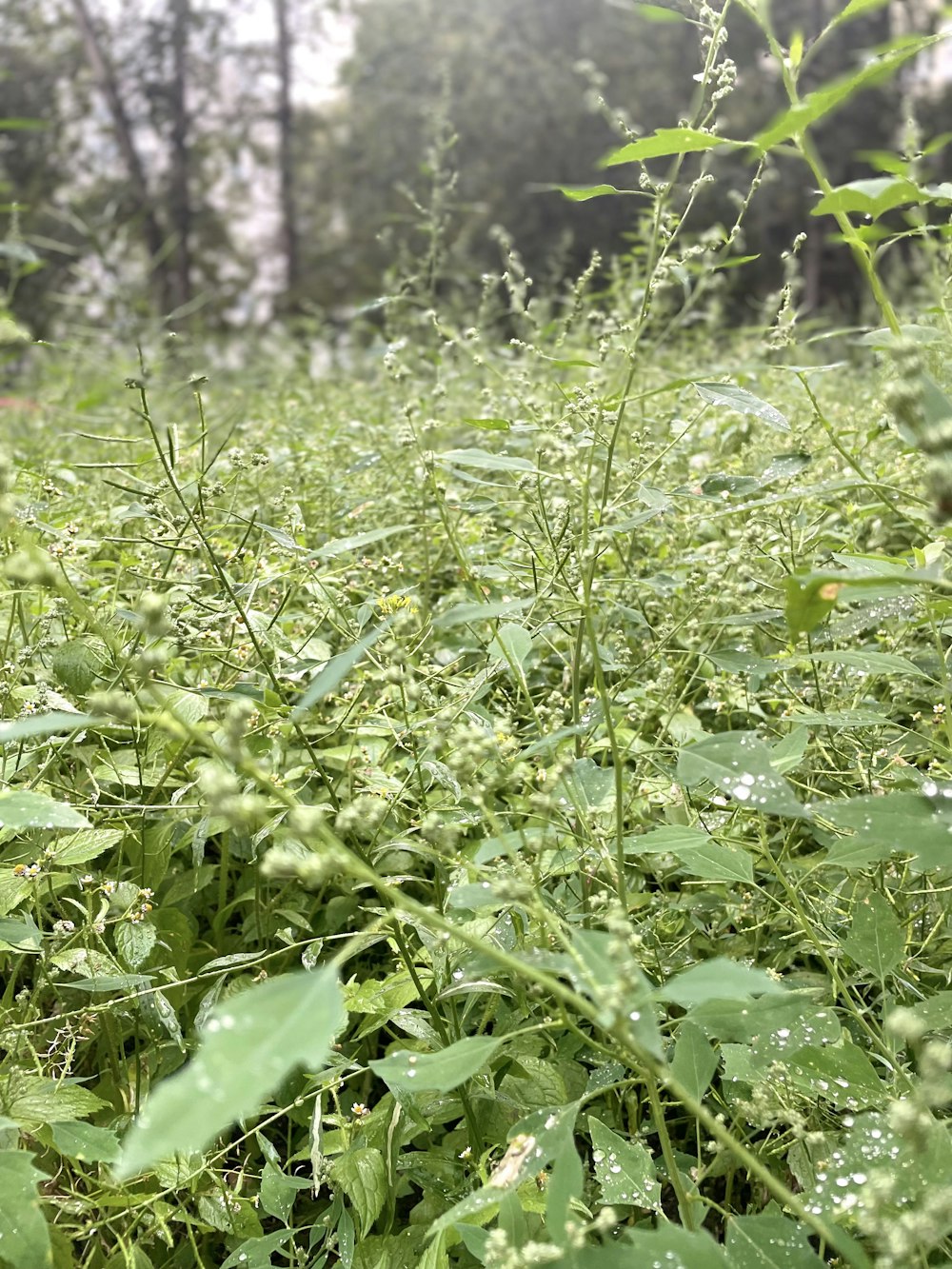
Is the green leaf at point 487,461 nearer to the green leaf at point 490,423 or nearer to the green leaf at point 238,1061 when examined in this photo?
the green leaf at point 490,423

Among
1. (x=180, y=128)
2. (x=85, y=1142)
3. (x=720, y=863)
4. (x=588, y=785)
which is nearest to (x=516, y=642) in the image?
(x=588, y=785)

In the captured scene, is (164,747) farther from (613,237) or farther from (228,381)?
(613,237)

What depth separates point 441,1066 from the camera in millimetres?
691

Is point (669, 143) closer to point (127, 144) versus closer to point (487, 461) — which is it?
point (487, 461)

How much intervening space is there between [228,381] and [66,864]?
5947mm

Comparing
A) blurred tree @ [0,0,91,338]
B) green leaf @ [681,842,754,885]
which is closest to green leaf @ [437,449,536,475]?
green leaf @ [681,842,754,885]

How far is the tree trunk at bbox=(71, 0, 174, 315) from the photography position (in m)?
15.0

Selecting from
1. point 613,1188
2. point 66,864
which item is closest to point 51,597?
point 66,864

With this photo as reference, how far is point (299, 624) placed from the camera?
1.67 metres

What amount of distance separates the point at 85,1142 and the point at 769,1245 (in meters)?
0.65

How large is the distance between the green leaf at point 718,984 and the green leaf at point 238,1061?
0.23 meters

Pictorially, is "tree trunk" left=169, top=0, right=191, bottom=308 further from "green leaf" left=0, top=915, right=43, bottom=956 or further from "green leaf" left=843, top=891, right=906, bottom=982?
"green leaf" left=843, top=891, right=906, bottom=982

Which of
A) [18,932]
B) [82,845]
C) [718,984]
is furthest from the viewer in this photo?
[82,845]

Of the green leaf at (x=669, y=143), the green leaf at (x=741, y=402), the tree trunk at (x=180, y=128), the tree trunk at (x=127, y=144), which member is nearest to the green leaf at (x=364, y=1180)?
the green leaf at (x=741, y=402)
